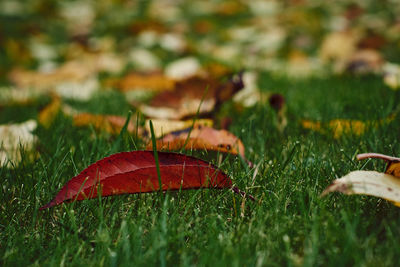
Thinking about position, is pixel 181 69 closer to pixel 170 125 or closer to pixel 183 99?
pixel 183 99

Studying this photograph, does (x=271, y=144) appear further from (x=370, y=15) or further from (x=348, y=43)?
(x=370, y=15)

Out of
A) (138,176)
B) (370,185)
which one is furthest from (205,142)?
(370,185)

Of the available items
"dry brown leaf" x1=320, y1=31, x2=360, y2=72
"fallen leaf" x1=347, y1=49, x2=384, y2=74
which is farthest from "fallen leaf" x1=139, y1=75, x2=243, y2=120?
"dry brown leaf" x1=320, y1=31, x2=360, y2=72

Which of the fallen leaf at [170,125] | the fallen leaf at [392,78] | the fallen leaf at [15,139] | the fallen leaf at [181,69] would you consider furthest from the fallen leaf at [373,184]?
the fallen leaf at [181,69]

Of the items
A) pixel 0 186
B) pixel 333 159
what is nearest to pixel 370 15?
pixel 333 159

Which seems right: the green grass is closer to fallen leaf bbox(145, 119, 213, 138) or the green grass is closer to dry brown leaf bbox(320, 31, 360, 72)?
fallen leaf bbox(145, 119, 213, 138)

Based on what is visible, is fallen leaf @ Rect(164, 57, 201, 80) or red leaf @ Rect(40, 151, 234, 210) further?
fallen leaf @ Rect(164, 57, 201, 80)
